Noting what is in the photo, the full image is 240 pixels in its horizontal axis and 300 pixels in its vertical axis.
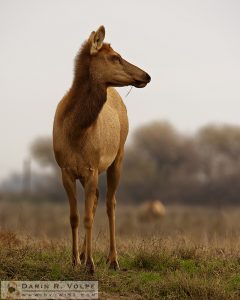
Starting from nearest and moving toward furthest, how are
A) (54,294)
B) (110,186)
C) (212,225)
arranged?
(54,294) < (110,186) < (212,225)

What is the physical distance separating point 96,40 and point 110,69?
412mm

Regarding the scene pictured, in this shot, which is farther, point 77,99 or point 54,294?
point 77,99

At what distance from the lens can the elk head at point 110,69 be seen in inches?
331

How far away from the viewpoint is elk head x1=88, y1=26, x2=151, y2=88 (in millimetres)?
8398

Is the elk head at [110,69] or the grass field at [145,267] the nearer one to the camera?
the grass field at [145,267]

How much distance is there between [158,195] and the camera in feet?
177

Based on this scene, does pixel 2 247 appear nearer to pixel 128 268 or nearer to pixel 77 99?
pixel 128 268

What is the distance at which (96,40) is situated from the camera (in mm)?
8375

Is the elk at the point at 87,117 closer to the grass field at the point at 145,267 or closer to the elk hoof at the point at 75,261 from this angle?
the elk hoof at the point at 75,261

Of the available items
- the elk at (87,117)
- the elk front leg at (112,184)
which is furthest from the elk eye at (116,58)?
the elk front leg at (112,184)

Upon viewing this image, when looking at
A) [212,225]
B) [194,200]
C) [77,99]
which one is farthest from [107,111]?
[194,200]

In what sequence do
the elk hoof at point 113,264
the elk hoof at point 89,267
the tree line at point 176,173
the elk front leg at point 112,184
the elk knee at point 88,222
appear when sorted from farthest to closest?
1. the tree line at point 176,173
2. the elk front leg at point 112,184
3. the elk hoof at point 113,264
4. the elk knee at point 88,222
5. the elk hoof at point 89,267

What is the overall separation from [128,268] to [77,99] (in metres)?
2.38

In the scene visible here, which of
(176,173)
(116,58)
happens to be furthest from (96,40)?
(176,173)
